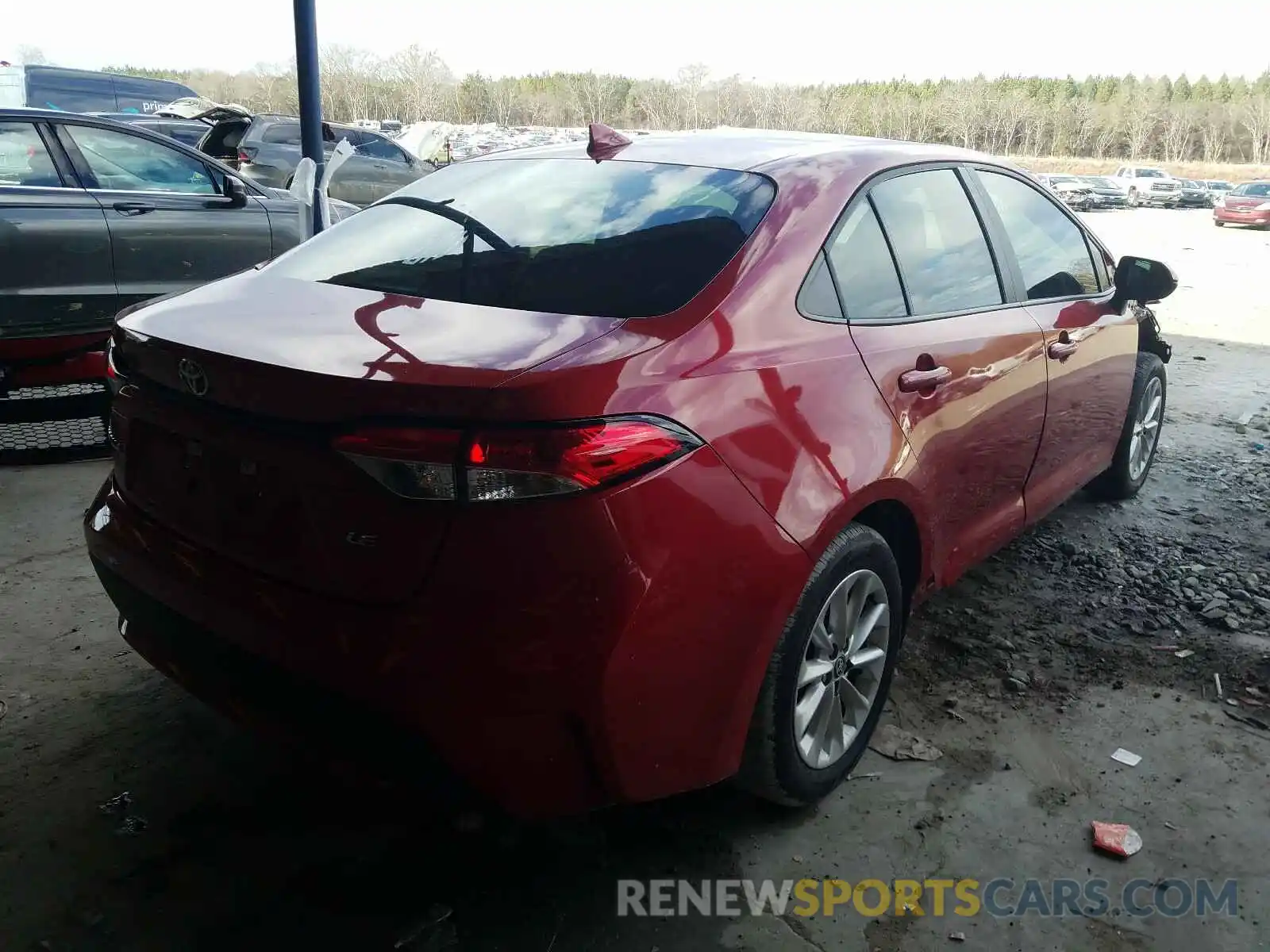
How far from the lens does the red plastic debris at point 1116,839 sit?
2277mm

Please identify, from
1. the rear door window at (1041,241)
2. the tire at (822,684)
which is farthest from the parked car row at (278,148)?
the tire at (822,684)

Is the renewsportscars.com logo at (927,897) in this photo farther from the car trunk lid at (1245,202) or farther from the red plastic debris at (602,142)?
the car trunk lid at (1245,202)

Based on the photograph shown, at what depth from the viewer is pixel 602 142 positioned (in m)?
2.77

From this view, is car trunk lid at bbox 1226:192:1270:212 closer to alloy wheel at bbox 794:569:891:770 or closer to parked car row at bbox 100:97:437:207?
parked car row at bbox 100:97:437:207

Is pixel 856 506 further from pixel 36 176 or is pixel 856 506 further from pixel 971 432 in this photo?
pixel 36 176

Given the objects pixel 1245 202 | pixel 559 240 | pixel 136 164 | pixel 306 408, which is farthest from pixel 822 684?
pixel 1245 202

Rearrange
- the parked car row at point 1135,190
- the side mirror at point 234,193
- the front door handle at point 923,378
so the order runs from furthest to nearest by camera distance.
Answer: the parked car row at point 1135,190
the side mirror at point 234,193
the front door handle at point 923,378

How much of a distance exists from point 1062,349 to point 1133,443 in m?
1.55

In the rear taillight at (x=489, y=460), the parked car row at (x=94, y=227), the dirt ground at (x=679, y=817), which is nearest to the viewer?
the rear taillight at (x=489, y=460)

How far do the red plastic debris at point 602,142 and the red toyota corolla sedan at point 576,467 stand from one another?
0.05 ft

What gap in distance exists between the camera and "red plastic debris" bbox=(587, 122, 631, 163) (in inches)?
107

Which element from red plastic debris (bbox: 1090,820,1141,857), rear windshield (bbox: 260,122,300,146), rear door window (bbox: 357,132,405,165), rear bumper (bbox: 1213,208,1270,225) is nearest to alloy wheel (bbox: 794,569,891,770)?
red plastic debris (bbox: 1090,820,1141,857)

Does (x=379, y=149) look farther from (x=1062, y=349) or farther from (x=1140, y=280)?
(x=1062, y=349)

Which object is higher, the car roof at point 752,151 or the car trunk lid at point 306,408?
the car roof at point 752,151
